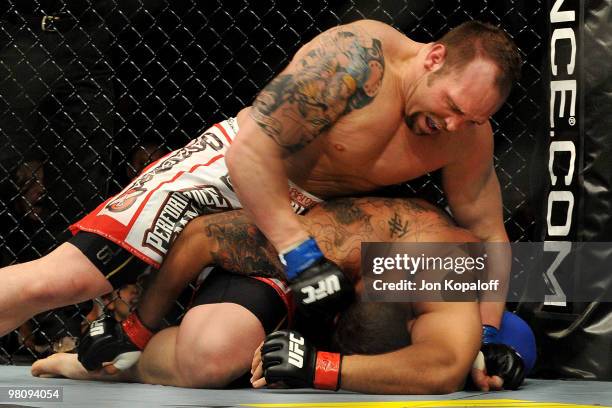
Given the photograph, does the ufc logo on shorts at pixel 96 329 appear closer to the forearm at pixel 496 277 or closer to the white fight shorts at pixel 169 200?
the white fight shorts at pixel 169 200

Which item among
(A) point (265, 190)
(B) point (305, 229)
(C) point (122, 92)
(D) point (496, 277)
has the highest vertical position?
(C) point (122, 92)

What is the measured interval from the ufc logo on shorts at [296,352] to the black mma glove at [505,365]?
35 centimetres

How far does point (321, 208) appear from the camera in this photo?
155cm

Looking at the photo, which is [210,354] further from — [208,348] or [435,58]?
[435,58]

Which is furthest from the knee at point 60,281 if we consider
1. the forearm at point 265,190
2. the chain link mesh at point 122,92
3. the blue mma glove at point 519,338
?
the blue mma glove at point 519,338

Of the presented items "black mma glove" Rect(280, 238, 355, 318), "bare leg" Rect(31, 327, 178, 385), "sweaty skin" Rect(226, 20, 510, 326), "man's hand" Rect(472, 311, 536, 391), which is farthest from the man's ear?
"bare leg" Rect(31, 327, 178, 385)

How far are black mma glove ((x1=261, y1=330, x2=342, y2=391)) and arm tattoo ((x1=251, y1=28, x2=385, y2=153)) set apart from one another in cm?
33

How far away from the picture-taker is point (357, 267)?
4.91 feet

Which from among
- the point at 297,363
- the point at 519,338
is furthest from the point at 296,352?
the point at 519,338

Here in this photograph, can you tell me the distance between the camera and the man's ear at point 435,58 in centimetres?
148

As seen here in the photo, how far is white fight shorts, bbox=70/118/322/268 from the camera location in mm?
1533

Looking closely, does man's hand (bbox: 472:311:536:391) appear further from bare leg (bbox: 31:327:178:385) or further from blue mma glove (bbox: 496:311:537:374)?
bare leg (bbox: 31:327:178:385)

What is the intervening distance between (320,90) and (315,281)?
0.32 metres

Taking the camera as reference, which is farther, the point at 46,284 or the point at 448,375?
the point at 46,284
